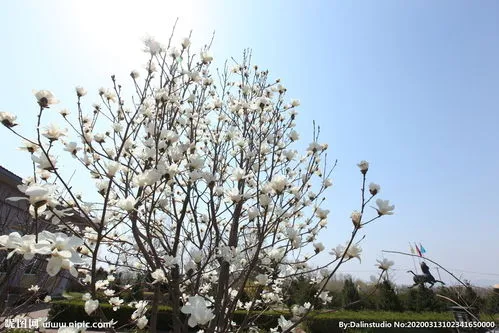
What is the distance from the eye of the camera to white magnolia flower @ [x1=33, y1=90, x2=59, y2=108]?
4.83ft

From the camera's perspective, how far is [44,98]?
1.48 meters

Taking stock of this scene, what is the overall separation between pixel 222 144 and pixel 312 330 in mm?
7782

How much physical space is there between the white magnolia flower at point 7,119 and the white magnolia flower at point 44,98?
0.22 meters

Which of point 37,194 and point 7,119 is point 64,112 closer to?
point 7,119

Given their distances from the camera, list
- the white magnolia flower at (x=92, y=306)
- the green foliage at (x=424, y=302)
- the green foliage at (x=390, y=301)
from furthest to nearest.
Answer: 1. the green foliage at (x=390, y=301)
2. the green foliage at (x=424, y=302)
3. the white magnolia flower at (x=92, y=306)

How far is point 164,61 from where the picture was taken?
7.60 ft

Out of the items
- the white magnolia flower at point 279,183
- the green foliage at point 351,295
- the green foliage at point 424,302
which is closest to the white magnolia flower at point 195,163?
the white magnolia flower at point 279,183

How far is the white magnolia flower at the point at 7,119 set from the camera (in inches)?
60.6

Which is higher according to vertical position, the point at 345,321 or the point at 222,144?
the point at 222,144

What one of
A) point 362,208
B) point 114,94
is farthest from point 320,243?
point 114,94

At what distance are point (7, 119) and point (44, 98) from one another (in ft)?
0.81

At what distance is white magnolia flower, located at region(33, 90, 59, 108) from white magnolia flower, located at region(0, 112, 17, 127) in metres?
0.22

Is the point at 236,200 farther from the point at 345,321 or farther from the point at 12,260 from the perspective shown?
the point at 345,321

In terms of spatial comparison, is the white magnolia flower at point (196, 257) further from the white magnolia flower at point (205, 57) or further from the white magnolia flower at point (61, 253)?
the white magnolia flower at point (205, 57)
